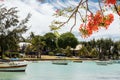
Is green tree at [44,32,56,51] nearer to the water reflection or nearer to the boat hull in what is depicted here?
the boat hull

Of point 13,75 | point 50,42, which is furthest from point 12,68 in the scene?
point 50,42

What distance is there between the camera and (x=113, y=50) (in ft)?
471

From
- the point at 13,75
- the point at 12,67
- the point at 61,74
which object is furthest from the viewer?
the point at 61,74

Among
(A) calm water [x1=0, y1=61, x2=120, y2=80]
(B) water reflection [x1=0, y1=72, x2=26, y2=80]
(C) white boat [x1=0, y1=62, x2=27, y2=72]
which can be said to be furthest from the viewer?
(C) white boat [x1=0, y1=62, x2=27, y2=72]

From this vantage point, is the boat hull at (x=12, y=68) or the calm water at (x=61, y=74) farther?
the boat hull at (x=12, y=68)

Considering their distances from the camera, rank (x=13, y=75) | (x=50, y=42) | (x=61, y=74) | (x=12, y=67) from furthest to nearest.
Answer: (x=50, y=42), (x=61, y=74), (x=12, y=67), (x=13, y=75)

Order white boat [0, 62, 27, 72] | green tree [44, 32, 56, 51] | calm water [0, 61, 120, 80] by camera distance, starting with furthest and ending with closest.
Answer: green tree [44, 32, 56, 51] → white boat [0, 62, 27, 72] → calm water [0, 61, 120, 80]

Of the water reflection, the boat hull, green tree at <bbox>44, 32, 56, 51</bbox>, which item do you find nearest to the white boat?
the boat hull

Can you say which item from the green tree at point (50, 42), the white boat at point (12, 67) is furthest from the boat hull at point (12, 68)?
the green tree at point (50, 42)

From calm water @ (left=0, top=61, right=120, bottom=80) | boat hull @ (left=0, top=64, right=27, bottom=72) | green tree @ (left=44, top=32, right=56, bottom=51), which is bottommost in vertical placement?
calm water @ (left=0, top=61, right=120, bottom=80)

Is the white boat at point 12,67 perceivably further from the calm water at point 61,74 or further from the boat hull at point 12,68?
the calm water at point 61,74

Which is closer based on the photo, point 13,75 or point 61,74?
point 13,75

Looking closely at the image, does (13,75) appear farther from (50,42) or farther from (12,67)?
(50,42)

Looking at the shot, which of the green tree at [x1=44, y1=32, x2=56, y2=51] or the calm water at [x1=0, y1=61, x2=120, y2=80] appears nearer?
the calm water at [x1=0, y1=61, x2=120, y2=80]
